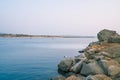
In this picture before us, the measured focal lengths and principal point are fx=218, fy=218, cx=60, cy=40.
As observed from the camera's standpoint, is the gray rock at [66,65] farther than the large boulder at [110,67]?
Yes

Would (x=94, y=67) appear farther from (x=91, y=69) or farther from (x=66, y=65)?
(x=66, y=65)

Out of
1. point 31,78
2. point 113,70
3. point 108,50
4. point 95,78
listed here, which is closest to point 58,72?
point 31,78

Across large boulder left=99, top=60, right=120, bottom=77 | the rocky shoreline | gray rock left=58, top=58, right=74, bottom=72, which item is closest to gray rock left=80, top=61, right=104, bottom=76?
the rocky shoreline

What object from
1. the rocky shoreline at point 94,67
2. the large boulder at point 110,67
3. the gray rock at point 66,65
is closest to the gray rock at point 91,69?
the rocky shoreline at point 94,67

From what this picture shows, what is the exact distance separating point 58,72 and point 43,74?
3.30m

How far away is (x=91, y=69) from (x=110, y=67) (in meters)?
3.03

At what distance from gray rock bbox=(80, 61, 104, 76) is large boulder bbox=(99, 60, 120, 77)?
0.67 m

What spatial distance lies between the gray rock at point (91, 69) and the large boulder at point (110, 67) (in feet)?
2.21

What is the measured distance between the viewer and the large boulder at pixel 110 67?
3034 centimetres

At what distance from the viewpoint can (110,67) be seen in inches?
1224

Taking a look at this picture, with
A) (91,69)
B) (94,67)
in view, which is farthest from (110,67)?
(91,69)

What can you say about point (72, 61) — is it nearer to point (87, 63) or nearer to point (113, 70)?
point (87, 63)

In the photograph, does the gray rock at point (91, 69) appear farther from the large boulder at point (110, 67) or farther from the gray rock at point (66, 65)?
the gray rock at point (66, 65)

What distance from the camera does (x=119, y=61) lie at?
34.8 metres
